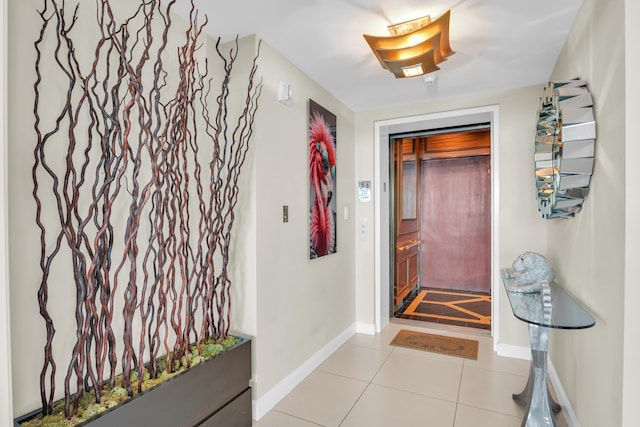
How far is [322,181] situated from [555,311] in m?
1.84

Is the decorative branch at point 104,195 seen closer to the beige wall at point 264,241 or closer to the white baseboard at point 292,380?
the beige wall at point 264,241

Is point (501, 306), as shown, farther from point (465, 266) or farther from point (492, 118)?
point (465, 266)

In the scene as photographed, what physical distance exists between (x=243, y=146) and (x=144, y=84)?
2.07ft

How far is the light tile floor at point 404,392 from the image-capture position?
214 centimetres

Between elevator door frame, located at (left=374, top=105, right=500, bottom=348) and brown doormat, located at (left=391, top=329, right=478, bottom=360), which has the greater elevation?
elevator door frame, located at (left=374, top=105, right=500, bottom=348)

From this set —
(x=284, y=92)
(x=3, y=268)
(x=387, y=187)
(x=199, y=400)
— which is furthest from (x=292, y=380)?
(x=387, y=187)

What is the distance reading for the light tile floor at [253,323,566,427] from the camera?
214 cm

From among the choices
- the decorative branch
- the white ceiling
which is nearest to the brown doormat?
the decorative branch

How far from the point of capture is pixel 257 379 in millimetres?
2160

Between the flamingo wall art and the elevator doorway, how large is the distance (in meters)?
1.83

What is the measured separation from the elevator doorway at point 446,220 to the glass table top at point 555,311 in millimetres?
2645

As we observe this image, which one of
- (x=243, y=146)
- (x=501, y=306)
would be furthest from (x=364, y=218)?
(x=243, y=146)

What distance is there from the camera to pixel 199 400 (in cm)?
166

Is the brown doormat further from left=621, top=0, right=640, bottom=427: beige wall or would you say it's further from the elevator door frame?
left=621, top=0, right=640, bottom=427: beige wall
